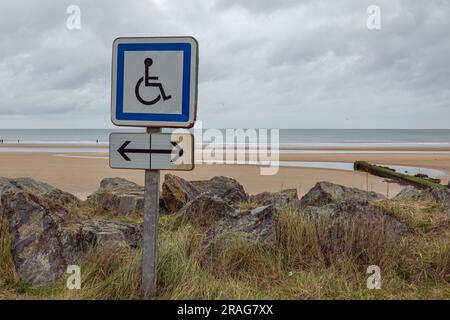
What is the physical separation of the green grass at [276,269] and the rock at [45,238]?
128 mm

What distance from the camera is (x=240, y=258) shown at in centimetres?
469

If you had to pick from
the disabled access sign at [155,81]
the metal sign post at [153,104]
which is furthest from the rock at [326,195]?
the disabled access sign at [155,81]

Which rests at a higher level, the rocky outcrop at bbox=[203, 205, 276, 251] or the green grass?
the rocky outcrop at bbox=[203, 205, 276, 251]

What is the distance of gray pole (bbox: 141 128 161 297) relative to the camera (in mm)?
3836

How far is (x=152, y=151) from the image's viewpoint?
12.5 feet

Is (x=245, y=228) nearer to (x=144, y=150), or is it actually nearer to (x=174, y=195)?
(x=144, y=150)

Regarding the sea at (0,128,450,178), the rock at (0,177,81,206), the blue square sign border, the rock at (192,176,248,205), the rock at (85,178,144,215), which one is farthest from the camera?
the sea at (0,128,450,178)

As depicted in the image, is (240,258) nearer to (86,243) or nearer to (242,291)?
(242,291)

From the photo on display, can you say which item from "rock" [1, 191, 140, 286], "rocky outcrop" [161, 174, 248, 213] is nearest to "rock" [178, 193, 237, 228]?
"rocky outcrop" [161, 174, 248, 213]

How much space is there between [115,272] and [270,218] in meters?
1.95

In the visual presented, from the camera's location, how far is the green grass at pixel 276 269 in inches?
159

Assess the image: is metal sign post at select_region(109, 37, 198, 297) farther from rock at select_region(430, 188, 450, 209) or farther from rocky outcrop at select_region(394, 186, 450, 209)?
rock at select_region(430, 188, 450, 209)

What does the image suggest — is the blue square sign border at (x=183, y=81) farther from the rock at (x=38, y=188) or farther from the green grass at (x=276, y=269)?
the rock at (x=38, y=188)
